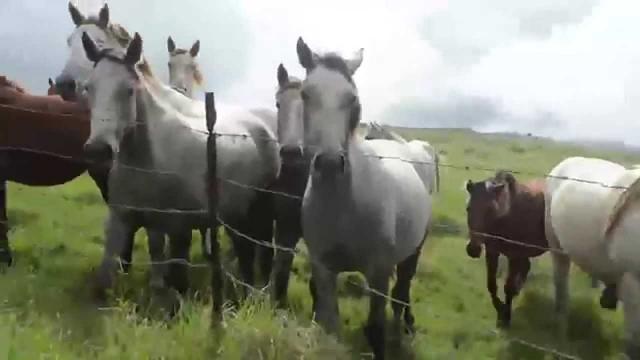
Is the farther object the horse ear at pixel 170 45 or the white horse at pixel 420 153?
the horse ear at pixel 170 45

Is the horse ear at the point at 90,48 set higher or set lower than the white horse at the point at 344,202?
higher

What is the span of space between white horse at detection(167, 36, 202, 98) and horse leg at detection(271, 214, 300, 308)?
3.54m

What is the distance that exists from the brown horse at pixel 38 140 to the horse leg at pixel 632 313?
17.1 feet

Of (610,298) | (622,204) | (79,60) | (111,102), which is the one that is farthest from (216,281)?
(610,298)

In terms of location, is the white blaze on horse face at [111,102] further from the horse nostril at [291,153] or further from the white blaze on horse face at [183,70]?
the white blaze on horse face at [183,70]

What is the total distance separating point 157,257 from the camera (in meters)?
7.50

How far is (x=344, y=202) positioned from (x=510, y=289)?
4.05m

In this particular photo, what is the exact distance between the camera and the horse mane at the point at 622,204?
7.10 meters

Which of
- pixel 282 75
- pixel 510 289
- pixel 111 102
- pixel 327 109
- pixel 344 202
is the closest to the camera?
pixel 327 109

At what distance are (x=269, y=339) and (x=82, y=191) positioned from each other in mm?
8660

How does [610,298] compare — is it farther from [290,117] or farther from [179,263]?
[179,263]

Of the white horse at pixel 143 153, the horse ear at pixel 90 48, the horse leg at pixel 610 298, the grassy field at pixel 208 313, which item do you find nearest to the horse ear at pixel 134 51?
the white horse at pixel 143 153

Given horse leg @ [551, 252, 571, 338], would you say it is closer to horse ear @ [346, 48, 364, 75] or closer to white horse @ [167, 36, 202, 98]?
horse ear @ [346, 48, 364, 75]

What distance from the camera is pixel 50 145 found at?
30.2 feet
